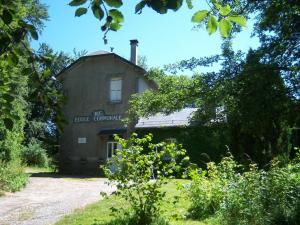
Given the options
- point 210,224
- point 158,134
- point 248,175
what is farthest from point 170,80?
point 158,134

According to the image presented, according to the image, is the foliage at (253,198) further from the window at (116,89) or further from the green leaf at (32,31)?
the window at (116,89)

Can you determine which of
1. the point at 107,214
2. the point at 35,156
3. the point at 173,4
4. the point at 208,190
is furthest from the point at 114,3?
the point at 35,156

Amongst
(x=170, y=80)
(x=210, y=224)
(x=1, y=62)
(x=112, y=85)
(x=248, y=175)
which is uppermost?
(x=112, y=85)

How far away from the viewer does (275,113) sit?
10.1 meters

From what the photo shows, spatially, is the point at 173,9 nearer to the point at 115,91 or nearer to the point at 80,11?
the point at 80,11

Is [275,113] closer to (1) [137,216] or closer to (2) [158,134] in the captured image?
(1) [137,216]

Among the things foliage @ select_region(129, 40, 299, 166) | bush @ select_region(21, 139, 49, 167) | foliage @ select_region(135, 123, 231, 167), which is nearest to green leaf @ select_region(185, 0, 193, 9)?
foliage @ select_region(129, 40, 299, 166)

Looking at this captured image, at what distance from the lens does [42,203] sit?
12562mm

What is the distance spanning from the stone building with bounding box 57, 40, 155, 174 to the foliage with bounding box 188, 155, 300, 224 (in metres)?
17.0

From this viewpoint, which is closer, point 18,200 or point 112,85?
point 18,200

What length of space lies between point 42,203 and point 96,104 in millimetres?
15689

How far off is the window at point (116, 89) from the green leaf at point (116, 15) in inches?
979

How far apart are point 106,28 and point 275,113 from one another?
813cm

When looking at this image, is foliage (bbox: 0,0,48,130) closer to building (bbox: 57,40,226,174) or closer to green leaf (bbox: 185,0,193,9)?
green leaf (bbox: 185,0,193,9)
